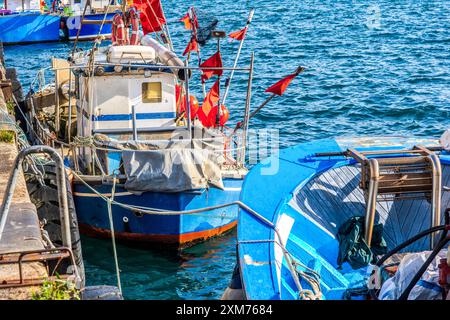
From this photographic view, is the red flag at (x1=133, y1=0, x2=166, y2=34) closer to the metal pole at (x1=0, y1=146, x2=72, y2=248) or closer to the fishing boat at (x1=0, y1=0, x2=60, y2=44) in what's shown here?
the metal pole at (x1=0, y1=146, x2=72, y2=248)

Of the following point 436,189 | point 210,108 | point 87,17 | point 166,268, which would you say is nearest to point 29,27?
point 87,17

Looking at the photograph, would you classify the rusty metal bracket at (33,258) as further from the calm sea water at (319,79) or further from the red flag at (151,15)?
the red flag at (151,15)

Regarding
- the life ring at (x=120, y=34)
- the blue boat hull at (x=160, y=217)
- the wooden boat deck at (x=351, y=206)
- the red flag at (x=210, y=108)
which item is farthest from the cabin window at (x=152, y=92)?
the wooden boat deck at (x=351, y=206)

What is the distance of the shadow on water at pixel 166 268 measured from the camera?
12.6m

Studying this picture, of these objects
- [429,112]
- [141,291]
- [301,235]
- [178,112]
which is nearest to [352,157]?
[301,235]

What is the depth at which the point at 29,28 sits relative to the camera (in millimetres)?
41406

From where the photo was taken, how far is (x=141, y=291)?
40.9 feet

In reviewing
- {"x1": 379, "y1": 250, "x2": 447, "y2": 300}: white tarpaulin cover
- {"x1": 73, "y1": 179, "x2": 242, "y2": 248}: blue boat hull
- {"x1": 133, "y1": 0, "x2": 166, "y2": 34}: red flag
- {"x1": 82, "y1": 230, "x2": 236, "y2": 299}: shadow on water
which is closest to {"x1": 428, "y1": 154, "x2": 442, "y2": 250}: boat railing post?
{"x1": 379, "y1": 250, "x2": 447, "y2": 300}: white tarpaulin cover

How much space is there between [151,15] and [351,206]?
24.4ft

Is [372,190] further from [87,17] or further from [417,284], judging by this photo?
[87,17]

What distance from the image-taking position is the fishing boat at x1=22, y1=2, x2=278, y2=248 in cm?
1341
